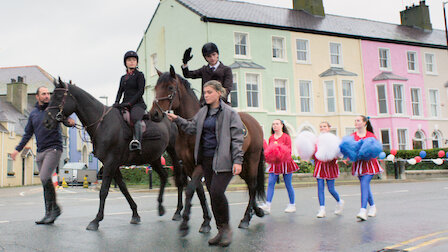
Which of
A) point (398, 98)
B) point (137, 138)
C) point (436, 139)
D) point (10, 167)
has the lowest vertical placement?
point (10, 167)

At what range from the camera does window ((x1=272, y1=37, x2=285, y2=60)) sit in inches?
1257

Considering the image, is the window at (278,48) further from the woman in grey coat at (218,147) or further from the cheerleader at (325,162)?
the woman in grey coat at (218,147)

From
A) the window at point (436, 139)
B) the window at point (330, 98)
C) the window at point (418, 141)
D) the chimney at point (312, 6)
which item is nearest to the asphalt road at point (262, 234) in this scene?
the window at point (330, 98)

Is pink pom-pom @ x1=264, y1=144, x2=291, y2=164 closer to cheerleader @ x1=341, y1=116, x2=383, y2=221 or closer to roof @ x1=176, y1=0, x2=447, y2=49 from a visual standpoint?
cheerleader @ x1=341, y1=116, x2=383, y2=221

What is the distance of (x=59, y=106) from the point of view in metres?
7.22

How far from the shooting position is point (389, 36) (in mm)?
36719

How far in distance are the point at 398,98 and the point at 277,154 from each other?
96.0 feet

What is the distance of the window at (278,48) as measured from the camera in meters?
31.9

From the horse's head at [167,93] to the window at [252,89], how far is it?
23.2m

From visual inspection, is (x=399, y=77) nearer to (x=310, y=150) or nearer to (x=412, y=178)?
(x=412, y=178)

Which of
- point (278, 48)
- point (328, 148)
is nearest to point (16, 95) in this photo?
point (278, 48)

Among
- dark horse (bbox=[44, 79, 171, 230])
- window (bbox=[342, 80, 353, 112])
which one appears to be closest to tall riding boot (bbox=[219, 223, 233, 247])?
dark horse (bbox=[44, 79, 171, 230])

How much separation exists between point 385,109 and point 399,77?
2.89m

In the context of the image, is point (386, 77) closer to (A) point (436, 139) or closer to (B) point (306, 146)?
(A) point (436, 139)
